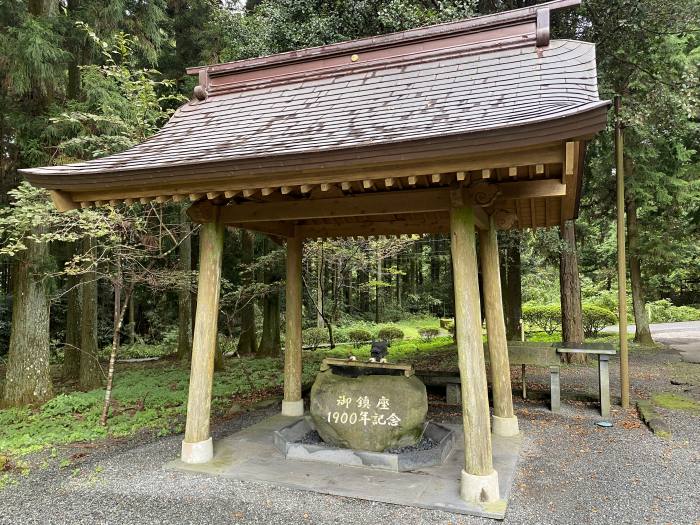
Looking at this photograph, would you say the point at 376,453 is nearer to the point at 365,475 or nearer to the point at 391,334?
the point at 365,475

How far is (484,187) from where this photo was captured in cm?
357

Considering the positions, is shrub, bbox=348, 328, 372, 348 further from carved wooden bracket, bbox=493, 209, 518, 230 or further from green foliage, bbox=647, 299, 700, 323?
green foliage, bbox=647, 299, 700, 323

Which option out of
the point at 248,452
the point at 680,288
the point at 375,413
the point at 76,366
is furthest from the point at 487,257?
the point at 680,288

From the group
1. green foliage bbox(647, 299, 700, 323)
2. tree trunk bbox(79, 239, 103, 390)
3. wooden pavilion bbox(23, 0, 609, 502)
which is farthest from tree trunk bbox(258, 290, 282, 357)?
green foliage bbox(647, 299, 700, 323)

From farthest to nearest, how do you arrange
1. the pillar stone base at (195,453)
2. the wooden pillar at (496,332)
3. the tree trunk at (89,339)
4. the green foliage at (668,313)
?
the green foliage at (668,313) → the tree trunk at (89,339) → the wooden pillar at (496,332) → the pillar stone base at (195,453)

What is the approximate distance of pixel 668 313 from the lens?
20906 mm

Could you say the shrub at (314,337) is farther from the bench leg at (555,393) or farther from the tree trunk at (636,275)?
the tree trunk at (636,275)

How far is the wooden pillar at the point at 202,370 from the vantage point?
4.33 m

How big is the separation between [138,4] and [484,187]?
8.53 m

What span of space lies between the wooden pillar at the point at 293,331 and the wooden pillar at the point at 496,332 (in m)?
2.33

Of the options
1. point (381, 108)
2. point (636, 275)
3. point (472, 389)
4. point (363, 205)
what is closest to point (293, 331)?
point (363, 205)

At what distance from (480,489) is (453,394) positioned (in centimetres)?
341

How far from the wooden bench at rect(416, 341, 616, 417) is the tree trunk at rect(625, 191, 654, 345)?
6.46 meters

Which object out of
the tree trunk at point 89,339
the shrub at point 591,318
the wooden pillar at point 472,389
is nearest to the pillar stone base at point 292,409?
the wooden pillar at point 472,389
